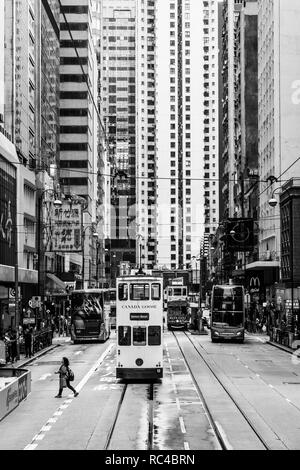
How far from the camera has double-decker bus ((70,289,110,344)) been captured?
2286 inches

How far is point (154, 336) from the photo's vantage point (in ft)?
109

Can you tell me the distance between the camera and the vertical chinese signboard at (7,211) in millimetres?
60438

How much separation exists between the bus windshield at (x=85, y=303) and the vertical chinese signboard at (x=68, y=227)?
8213mm

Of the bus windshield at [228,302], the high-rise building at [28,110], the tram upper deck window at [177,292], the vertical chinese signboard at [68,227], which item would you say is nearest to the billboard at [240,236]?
the bus windshield at [228,302]

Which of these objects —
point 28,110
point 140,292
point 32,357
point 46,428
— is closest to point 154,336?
point 140,292

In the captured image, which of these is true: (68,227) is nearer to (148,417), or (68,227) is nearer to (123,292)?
(123,292)

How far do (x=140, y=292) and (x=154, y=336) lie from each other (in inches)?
74.3

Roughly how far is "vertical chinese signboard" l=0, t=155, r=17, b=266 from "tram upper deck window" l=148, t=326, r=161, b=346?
28145 millimetres

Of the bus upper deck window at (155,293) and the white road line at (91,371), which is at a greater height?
the bus upper deck window at (155,293)

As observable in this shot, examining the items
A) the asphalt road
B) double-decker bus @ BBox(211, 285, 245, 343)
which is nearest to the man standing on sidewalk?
the asphalt road

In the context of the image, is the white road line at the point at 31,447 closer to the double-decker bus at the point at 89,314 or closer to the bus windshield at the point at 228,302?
the double-decker bus at the point at 89,314

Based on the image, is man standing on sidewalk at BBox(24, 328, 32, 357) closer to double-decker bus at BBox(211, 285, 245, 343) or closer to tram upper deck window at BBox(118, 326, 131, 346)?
tram upper deck window at BBox(118, 326, 131, 346)

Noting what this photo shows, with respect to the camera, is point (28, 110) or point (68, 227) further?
point (28, 110)
